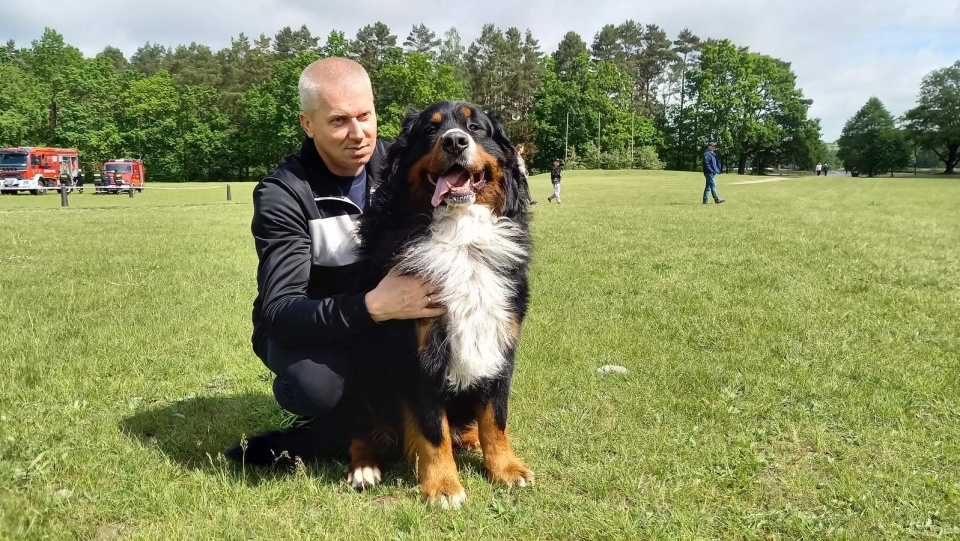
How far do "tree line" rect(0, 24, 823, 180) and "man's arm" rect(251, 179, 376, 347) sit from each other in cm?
5128

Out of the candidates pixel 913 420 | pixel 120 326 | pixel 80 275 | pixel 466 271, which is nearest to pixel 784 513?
pixel 913 420

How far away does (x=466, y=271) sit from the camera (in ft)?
9.21

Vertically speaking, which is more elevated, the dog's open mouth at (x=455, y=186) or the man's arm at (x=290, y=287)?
the dog's open mouth at (x=455, y=186)

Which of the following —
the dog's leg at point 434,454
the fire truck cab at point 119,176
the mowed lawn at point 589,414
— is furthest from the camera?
the fire truck cab at point 119,176

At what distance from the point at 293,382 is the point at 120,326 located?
13.6 ft

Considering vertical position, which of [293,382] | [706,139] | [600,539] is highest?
[706,139]

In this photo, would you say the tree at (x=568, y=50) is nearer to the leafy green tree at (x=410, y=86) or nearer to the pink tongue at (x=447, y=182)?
the leafy green tree at (x=410, y=86)

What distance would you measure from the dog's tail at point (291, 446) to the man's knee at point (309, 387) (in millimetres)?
363

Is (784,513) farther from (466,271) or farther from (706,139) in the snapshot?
(706,139)

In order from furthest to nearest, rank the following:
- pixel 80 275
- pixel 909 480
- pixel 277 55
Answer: pixel 277 55
pixel 80 275
pixel 909 480

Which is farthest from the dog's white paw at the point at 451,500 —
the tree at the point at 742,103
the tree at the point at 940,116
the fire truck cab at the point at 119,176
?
the tree at the point at 940,116

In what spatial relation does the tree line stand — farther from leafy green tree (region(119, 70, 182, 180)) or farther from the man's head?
the man's head

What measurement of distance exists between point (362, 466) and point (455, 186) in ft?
4.94

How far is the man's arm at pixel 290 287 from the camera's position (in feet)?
8.79
